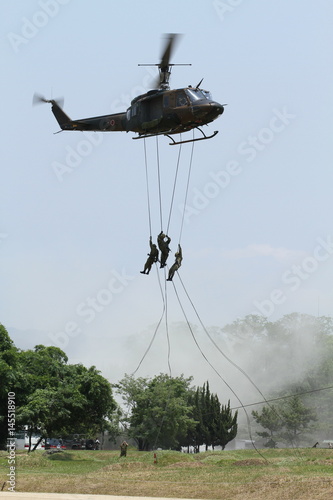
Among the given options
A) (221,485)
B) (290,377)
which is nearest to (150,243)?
(221,485)

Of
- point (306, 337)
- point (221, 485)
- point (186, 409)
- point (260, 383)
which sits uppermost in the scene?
point (306, 337)

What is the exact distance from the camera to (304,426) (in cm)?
6619

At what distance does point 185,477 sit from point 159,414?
1111 inches

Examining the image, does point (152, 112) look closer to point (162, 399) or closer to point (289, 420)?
point (162, 399)

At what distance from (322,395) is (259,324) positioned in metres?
24.7

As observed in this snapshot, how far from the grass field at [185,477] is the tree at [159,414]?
1792cm

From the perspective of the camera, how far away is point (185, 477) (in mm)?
26359

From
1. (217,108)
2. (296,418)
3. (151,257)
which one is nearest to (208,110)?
(217,108)

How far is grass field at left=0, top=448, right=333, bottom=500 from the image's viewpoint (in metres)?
21.6

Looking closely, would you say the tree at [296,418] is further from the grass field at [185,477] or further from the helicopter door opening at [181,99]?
the helicopter door opening at [181,99]

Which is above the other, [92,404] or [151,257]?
[151,257]

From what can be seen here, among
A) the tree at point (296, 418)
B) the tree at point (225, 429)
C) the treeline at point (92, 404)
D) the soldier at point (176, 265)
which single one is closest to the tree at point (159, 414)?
the treeline at point (92, 404)

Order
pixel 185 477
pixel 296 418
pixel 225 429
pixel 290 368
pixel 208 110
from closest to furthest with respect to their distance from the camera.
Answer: pixel 208 110 < pixel 185 477 < pixel 225 429 < pixel 296 418 < pixel 290 368

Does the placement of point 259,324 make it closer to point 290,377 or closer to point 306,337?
point 306,337
